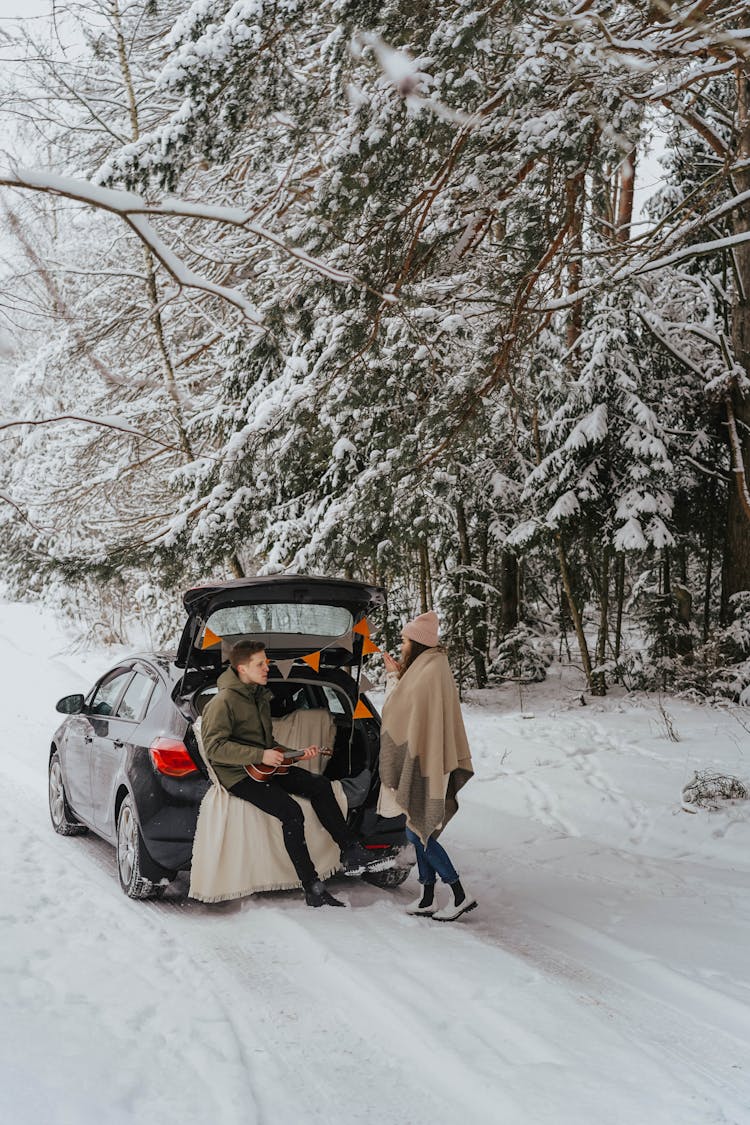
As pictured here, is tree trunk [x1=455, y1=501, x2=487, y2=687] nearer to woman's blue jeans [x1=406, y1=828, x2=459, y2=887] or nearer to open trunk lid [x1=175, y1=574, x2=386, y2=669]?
open trunk lid [x1=175, y1=574, x2=386, y2=669]

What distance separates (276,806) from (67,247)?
15.0 metres

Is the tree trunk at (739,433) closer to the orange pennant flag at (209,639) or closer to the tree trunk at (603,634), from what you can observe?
the tree trunk at (603,634)

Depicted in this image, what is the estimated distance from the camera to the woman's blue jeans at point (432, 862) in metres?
5.52

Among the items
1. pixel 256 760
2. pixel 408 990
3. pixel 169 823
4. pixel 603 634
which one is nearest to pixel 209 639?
pixel 256 760

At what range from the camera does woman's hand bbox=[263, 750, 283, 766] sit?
540 centimetres

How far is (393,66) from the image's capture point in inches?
229

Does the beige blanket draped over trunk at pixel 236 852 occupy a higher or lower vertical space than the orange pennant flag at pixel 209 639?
lower

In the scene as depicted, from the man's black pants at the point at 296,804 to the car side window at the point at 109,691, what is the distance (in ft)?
5.32

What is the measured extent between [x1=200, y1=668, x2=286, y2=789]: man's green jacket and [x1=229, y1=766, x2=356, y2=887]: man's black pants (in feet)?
0.45

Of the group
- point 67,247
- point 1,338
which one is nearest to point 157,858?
point 1,338

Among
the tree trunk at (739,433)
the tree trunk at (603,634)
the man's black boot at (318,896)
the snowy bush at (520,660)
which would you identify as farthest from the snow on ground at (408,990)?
the snowy bush at (520,660)

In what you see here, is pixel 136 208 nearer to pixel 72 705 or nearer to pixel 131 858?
pixel 131 858

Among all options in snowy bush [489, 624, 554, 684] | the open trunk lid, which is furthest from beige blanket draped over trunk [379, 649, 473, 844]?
snowy bush [489, 624, 554, 684]

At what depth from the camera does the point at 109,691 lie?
6934mm
